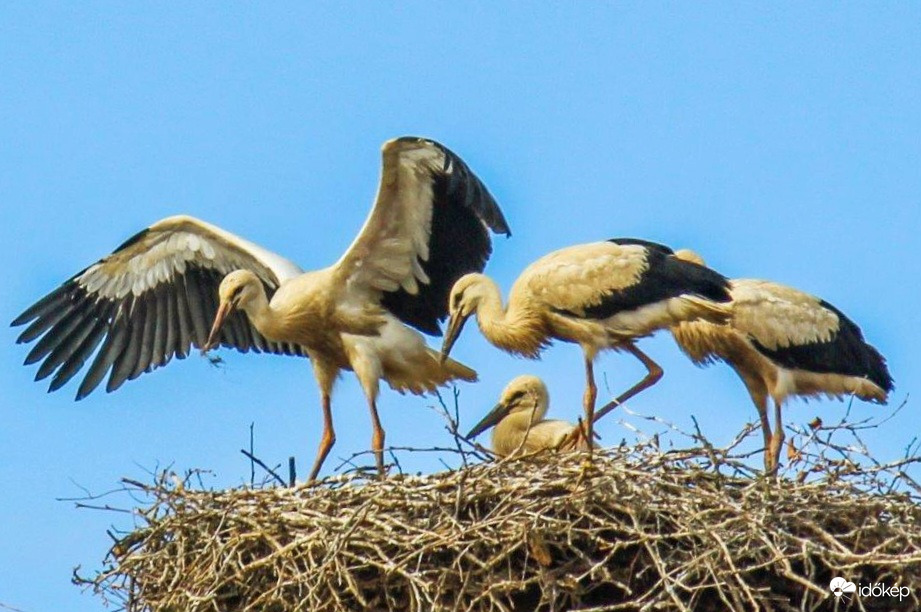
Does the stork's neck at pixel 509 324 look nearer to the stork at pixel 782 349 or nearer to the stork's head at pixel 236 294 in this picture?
the stork at pixel 782 349

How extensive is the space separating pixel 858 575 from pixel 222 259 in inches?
183

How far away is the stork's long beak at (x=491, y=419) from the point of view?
11.0 meters

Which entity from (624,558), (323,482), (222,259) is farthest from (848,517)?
(222,259)

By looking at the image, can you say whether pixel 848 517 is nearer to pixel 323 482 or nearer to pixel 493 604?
pixel 493 604

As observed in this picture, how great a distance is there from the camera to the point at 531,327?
1026cm

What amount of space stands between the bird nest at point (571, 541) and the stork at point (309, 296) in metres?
1.23

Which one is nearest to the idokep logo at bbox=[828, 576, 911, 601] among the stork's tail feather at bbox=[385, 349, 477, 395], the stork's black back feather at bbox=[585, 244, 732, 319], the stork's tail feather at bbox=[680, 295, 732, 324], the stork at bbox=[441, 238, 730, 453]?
the stork at bbox=[441, 238, 730, 453]

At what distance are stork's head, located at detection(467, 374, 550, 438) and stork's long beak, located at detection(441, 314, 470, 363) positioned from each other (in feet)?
1.26

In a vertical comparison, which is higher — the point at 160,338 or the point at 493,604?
the point at 160,338

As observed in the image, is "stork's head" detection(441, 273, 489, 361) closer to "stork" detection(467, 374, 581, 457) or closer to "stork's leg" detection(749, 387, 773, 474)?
"stork" detection(467, 374, 581, 457)

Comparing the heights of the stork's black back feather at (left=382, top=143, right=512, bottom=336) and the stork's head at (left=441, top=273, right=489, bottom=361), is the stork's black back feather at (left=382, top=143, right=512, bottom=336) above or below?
above

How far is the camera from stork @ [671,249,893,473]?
10867 millimetres

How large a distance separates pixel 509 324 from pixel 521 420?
0.71 meters

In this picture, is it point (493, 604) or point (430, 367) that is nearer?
point (493, 604)
